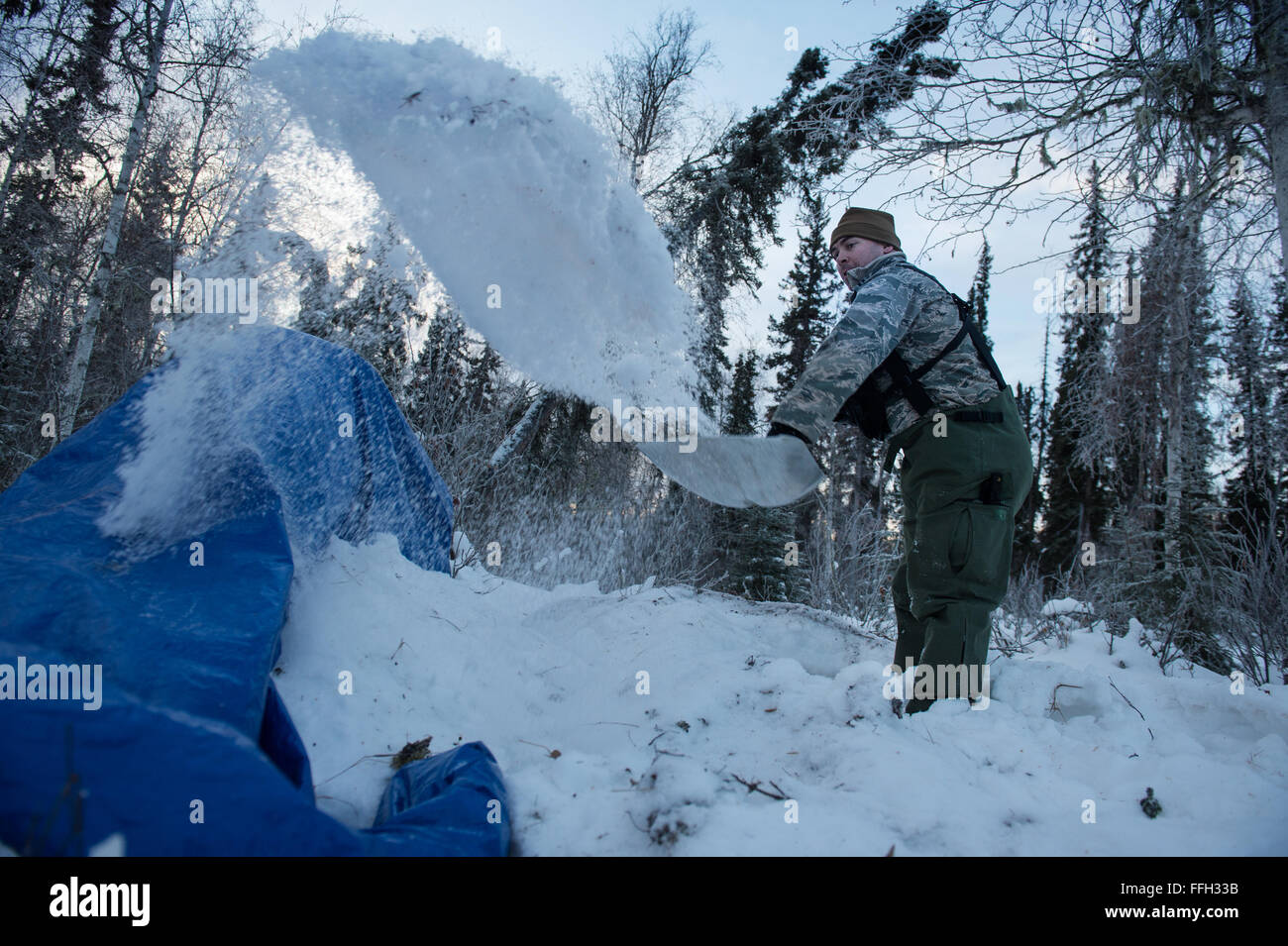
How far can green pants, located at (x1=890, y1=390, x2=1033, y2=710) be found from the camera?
2107 mm

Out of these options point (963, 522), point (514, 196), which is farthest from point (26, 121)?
point (963, 522)

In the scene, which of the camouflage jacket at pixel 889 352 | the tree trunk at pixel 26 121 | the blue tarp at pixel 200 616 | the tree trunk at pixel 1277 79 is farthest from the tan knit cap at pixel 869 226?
the tree trunk at pixel 26 121

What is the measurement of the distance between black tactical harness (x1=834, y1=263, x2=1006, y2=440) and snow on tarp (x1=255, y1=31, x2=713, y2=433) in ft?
3.58

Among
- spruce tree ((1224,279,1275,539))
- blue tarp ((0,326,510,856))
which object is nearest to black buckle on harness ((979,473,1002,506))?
blue tarp ((0,326,510,856))

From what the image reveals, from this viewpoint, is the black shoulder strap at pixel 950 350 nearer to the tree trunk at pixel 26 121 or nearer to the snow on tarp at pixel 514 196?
the snow on tarp at pixel 514 196

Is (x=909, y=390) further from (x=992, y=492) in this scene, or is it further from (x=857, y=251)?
(x=857, y=251)

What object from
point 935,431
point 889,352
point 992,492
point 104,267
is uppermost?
point 104,267

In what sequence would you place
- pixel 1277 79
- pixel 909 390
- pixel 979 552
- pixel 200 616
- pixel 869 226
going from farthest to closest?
pixel 1277 79
pixel 869 226
pixel 909 390
pixel 979 552
pixel 200 616

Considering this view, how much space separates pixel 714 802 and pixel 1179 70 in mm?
4488

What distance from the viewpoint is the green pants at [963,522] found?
2.11 m

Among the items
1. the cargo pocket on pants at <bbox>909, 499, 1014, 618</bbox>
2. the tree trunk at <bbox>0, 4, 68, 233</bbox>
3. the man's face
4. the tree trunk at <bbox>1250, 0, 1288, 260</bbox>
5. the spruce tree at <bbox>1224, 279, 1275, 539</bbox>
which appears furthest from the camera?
the tree trunk at <bbox>0, 4, 68, 233</bbox>

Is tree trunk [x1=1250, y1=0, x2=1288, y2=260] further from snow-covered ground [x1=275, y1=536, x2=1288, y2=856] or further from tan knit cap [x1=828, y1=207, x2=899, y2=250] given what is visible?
snow-covered ground [x1=275, y1=536, x2=1288, y2=856]

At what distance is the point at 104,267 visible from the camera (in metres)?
8.27

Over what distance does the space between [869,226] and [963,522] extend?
49.6 inches
